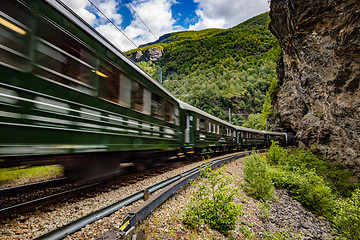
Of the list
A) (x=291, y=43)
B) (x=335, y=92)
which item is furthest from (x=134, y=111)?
(x=291, y=43)

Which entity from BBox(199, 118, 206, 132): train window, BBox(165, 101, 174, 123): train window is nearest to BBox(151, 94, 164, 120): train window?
BBox(165, 101, 174, 123): train window

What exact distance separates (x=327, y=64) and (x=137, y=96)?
14.4m

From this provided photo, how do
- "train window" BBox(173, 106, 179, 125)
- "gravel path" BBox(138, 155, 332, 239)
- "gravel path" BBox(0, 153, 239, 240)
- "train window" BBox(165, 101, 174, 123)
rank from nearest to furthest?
"gravel path" BBox(0, 153, 239, 240) < "gravel path" BBox(138, 155, 332, 239) < "train window" BBox(165, 101, 174, 123) < "train window" BBox(173, 106, 179, 125)

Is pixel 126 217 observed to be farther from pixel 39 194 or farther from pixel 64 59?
pixel 64 59

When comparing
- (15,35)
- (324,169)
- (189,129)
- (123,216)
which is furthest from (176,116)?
(324,169)

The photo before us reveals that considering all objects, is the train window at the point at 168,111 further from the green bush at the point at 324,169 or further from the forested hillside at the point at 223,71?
the forested hillside at the point at 223,71

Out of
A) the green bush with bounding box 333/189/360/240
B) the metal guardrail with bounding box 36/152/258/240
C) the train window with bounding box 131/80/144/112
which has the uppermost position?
the train window with bounding box 131/80/144/112

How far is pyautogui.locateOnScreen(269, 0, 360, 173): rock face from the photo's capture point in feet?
37.4

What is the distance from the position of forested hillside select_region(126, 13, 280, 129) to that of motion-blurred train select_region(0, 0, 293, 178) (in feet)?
200

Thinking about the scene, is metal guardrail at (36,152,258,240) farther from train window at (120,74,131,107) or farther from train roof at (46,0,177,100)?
train roof at (46,0,177,100)

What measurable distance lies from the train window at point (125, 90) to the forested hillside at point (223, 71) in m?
60.8

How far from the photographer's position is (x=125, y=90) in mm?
5113

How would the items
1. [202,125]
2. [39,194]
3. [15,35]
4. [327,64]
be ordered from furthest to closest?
[327,64]
[202,125]
[39,194]
[15,35]

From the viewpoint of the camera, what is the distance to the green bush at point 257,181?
748 centimetres
